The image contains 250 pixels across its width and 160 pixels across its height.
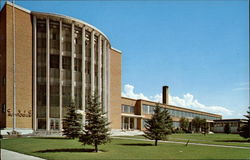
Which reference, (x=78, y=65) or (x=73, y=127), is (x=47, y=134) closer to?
(x=73, y=127)

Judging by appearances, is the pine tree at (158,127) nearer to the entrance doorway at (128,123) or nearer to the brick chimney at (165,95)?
the entrance doorway at (128,123)

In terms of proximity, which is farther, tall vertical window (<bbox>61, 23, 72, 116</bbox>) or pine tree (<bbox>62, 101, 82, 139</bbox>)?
tall vertical window (<bbox>61, 23, 72, 116</bbox>)

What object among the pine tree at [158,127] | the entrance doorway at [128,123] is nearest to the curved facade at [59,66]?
the entrance doorway at [128,123]

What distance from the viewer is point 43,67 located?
38.6 metres

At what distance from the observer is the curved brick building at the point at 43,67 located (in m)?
34.8

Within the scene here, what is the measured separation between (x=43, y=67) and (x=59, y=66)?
8.28ft

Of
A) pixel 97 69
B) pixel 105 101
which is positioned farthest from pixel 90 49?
pixel 105 101

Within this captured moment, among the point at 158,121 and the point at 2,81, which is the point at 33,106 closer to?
Result: the point at 2,81

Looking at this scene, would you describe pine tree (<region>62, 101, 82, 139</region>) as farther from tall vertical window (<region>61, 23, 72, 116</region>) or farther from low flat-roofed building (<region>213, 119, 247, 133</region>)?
low flat-roofed building (<region>213, 119, 247, 133</region>)

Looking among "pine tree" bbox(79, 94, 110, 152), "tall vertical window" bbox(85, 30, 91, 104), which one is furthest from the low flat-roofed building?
"pine tree" bbox(79, 94, 110, 152)

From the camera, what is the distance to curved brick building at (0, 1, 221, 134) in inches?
1369

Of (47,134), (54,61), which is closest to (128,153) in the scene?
(47,134)

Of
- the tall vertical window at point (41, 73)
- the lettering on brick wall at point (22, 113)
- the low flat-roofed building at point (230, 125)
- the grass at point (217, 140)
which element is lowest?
the low flat-roofed building at point (230, 125)

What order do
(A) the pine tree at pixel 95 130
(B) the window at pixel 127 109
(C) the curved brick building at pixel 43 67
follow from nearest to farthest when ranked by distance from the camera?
(A) the pine tree at pixel 95 130, (C) the curved brick building at pixel 43 67, (B) the window at pixel 127 109
